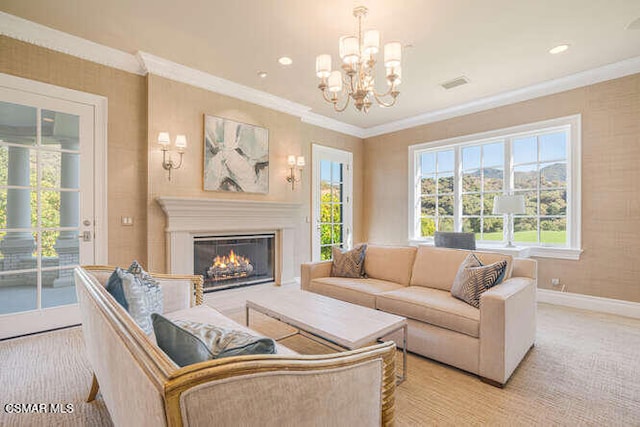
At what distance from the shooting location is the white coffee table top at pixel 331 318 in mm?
1821

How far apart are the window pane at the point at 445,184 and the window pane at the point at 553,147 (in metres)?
1.26

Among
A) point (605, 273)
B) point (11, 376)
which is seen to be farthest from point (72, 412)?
point (605, 273)

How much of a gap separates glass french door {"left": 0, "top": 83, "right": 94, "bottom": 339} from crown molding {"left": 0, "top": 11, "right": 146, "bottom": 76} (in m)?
0.49

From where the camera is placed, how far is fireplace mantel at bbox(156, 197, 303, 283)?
11.2 ft

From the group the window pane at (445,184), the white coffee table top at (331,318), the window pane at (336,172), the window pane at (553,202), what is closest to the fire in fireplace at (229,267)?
the white coffee table top at (331,318)

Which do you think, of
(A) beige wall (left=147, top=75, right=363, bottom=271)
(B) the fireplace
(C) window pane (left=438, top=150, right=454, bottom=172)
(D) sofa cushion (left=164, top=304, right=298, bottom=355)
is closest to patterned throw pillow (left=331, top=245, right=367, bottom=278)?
(B) the fireplace

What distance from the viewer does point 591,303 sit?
11.9 ft

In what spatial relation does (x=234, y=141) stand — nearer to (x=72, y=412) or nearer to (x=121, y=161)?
(x=121, y=161)

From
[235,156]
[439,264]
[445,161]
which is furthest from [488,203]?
[235,156]

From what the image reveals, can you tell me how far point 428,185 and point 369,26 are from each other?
10.5 feet

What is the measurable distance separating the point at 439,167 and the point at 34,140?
207 inches

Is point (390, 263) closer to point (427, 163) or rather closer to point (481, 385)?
point (481, 385)

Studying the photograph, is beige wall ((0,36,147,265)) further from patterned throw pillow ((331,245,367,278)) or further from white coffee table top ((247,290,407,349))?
patterned throw pillow ((331,245,367,278))

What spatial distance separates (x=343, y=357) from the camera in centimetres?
90
